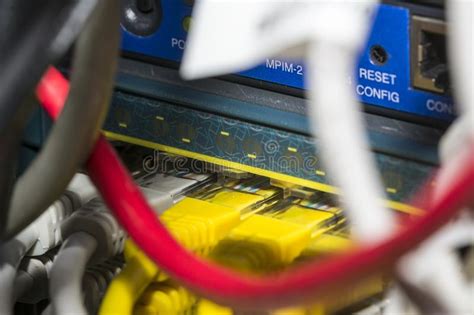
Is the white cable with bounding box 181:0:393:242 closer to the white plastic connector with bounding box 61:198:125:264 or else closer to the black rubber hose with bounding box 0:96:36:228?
the black rubber hose with bounding box 0:96:36:228

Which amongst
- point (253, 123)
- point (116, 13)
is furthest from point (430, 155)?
point (116, 13)

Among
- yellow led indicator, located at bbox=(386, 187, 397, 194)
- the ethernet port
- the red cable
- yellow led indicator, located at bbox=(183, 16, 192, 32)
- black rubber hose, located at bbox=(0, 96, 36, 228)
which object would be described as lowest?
the red cable

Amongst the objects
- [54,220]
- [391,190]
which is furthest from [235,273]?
[54,220]

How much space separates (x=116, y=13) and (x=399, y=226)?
220 mm

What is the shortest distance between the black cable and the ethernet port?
25cm

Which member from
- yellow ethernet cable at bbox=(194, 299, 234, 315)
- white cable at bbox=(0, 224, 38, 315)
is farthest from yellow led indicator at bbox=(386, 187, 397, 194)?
white cable at bbox=(0, 224, 38, 315)

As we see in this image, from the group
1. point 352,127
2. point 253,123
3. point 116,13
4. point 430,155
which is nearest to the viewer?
point 352,127

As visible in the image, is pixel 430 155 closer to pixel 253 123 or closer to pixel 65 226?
pixel 253 123

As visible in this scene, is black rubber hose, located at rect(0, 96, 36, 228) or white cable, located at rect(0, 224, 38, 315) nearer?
black rubber hose, located at rect(0, 96, 36, 228)

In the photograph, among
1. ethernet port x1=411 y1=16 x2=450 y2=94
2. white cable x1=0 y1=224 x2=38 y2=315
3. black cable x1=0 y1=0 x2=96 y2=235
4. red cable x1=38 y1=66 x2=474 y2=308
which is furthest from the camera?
white cable x1=0 y1=224 x2=38 y2=315

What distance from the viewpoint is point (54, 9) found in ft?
2.08

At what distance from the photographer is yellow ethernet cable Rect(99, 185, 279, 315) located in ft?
2.80

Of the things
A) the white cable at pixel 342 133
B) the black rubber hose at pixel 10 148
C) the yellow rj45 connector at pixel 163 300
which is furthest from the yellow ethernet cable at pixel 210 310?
the white cable at pixel 342 133

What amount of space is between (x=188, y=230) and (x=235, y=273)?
0.89 ft
